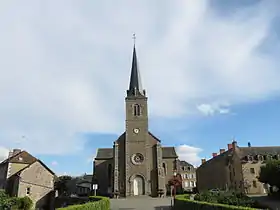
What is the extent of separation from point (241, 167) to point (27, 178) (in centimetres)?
3414

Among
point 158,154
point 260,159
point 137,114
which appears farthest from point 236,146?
point 137,114

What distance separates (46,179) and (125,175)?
1278 cm

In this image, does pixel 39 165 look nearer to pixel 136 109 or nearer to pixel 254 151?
pixel 136 109

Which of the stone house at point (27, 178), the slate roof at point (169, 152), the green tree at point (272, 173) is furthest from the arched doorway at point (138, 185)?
the green tree at point (272, 173)

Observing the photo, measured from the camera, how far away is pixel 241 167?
50.0m

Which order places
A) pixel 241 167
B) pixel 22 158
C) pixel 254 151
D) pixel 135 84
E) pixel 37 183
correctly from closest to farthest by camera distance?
pixel 37 183 < pixel 22 158 < pixel 241 167 < pixel 254 151 < pixel 135 84

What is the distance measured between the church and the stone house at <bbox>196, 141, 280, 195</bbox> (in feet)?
27.9

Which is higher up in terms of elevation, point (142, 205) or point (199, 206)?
point (199, 206)

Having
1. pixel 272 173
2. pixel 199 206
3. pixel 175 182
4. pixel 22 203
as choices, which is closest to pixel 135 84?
pixel 175 182

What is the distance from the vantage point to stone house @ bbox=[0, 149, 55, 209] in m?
42.4

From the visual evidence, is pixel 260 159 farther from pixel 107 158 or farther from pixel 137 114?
pixel 107 158

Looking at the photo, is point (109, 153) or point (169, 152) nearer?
point (169, 152)

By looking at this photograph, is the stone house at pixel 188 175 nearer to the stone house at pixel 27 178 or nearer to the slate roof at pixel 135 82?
the slate roof at pixel 135 82

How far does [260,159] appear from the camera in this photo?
50.9 m
